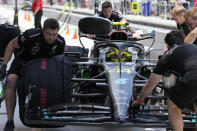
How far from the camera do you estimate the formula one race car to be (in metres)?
5.62

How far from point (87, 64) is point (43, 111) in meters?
1.31

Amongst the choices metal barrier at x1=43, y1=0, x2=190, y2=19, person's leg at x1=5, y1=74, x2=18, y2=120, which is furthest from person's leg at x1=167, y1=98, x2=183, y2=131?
metal barrier at x1=43, y1=0, x2=190, y2=19

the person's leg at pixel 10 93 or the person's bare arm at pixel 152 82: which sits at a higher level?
the person's bare arm at pixel 152 82

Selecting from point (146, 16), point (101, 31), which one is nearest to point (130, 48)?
point (101, 31)

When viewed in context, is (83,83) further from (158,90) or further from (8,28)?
(8,28)

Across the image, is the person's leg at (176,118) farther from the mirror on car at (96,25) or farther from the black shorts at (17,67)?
the black shorts at (17,67)

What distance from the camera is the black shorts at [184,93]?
5.12 m

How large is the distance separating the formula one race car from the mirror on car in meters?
0.02

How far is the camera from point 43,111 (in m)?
5.73

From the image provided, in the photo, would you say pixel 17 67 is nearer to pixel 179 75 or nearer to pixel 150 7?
pixel 179 75

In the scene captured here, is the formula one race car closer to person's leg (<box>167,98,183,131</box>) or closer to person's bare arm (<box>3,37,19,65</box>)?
person's leg (<box>167,98,183,131</box>)

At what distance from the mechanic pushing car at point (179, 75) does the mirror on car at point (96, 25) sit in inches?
68.0

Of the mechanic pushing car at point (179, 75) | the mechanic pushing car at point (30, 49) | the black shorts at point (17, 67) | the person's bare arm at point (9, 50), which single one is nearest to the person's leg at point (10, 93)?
the mechanic pushing car at point (30, 49)

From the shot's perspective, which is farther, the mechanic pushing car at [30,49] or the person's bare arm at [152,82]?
the mechanic pushing car at [30,49]
